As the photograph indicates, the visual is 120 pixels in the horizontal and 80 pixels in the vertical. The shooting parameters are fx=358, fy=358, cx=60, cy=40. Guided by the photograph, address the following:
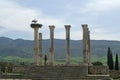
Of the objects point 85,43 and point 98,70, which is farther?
point 85,43

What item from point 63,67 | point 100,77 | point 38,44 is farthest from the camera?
point 38,44

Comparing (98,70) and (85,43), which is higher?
(85,43)

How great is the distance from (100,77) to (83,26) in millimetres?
9417

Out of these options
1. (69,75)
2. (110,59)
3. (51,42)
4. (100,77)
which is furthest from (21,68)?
(110,59)

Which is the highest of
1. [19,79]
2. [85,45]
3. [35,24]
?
[35,24]

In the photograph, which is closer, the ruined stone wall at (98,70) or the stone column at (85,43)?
the ruined stone wall at (98,70)

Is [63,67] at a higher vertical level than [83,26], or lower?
lower

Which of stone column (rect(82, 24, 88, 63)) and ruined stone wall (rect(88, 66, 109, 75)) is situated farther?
stone column (rect(82, 24, 88, 63))

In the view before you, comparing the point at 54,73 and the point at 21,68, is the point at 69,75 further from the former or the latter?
the point at 21,68

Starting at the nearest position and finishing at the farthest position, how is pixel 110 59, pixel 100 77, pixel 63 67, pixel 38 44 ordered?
pixel 100 77 < pixel 63 67 < pixel 38 44 < pixel 110 59

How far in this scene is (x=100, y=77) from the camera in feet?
135

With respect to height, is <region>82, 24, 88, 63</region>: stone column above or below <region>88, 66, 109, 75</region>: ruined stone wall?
above

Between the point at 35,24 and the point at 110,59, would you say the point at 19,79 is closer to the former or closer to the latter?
the point at 35,24

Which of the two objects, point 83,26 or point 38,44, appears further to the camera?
point 38,44
